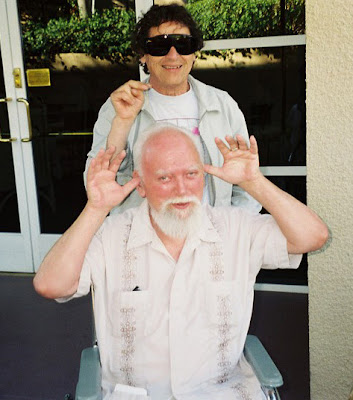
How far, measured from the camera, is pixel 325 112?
2.13 meters

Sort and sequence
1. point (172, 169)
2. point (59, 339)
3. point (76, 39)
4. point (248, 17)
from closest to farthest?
point (172, 169)
point (59, 339)
point (248, 17)
point (76, 39)

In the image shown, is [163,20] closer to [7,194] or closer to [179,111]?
[179,111]

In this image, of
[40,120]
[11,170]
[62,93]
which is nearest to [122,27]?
[62,93]

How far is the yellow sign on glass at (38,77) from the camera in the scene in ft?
13.7

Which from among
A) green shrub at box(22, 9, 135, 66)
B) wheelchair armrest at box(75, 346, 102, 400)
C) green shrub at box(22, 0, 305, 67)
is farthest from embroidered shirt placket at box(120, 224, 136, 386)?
green shrub at box(22, 9, 135, 66)

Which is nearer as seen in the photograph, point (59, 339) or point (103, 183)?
point (103, 183)

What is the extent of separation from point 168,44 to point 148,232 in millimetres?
855

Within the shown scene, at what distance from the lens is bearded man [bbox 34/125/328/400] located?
5.79 feet

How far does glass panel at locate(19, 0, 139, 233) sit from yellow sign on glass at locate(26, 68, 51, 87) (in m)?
0.03

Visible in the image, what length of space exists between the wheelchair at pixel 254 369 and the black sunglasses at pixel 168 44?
124 centimetres

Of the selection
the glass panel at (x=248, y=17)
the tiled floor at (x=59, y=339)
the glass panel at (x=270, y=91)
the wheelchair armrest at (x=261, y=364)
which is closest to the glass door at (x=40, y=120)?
the tiled floor at (x=59, y=339)

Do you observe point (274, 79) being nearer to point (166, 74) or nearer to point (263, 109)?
point (263, 109)

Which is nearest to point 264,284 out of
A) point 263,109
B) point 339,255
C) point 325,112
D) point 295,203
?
point 263,109

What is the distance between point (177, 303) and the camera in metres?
1.78
